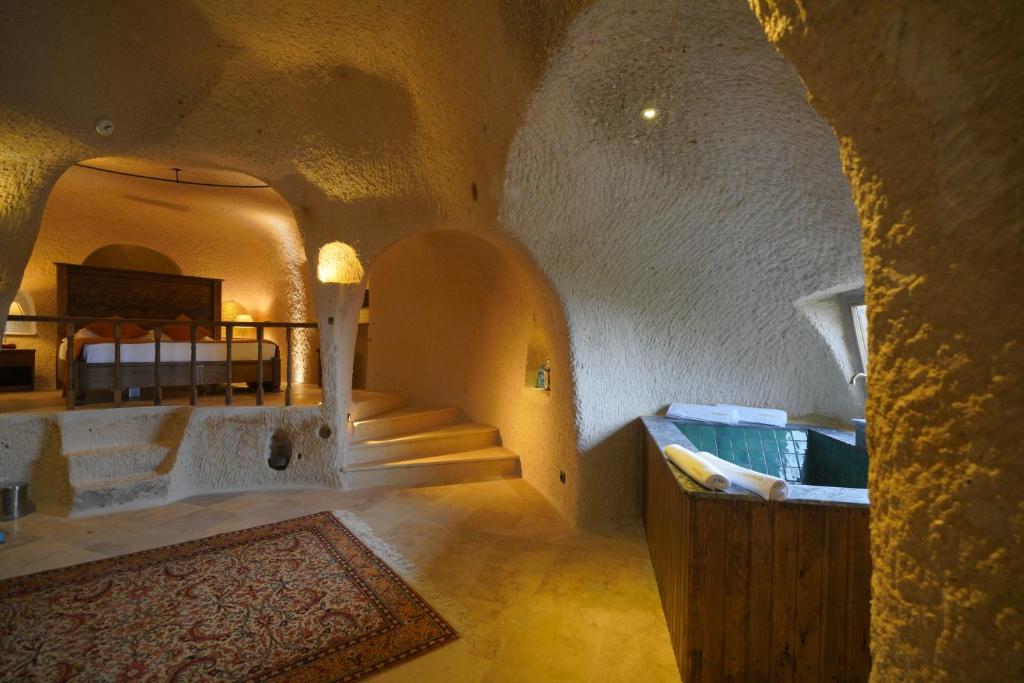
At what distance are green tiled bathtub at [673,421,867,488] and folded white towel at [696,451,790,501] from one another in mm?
1393

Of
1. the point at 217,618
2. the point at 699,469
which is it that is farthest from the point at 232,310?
the point at 699,469

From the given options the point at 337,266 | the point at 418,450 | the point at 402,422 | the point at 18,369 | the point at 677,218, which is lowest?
the point at 418,450

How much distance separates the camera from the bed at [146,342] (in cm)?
452

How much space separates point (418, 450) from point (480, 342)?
144 cm

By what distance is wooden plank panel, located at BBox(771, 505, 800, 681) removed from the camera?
1822mm

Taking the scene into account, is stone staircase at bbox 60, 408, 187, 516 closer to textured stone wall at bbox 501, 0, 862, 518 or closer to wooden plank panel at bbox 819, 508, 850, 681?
textured stone wall at bbox 501, 0, 862, 518

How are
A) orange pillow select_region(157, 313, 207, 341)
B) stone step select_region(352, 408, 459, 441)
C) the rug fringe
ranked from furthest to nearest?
1. orange pillow select_region(157, 313, 207, 341)
2. stone step select_region(352, 408, 459, 441)
3. the rug fringe

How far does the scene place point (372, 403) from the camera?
5504mm

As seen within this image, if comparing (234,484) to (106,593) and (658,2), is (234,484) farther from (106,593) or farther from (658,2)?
(658,2)

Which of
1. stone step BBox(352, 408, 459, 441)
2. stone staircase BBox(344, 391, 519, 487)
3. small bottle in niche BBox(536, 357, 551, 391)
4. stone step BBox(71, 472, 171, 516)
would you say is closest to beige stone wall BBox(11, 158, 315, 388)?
stone step BBox(352, 408, 459, 441)

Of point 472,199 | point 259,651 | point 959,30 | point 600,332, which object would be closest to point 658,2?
point 959,30

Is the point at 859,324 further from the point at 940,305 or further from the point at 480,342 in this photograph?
the point at 480,342

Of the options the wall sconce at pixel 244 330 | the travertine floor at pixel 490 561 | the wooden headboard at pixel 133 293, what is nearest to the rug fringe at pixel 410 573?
the travertine floor at pixel 490 561

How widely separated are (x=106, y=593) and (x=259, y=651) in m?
1.17
